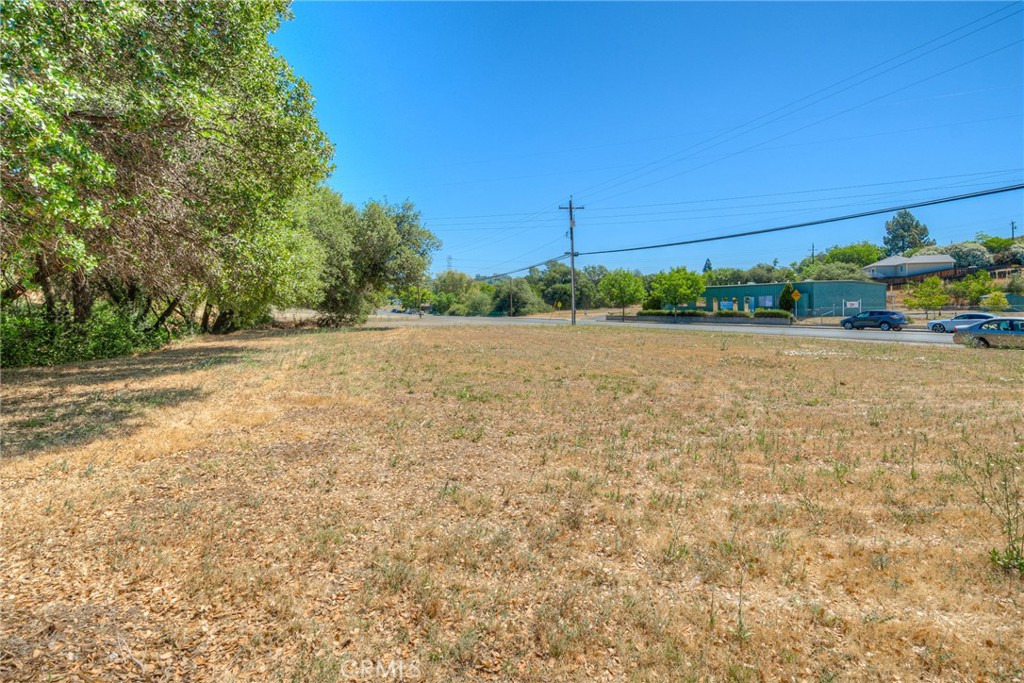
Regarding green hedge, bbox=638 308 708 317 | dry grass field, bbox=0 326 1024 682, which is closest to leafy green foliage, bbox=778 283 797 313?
green hedge, bbox=638 308 708 317

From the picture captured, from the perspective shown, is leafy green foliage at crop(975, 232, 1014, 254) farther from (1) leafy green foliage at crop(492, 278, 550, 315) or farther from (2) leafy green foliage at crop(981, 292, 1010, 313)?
(1) leafy green foliage at crop(492, 278, 550, 315)

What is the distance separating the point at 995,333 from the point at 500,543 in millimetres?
26010

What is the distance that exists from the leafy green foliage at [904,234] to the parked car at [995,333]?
122184 mm

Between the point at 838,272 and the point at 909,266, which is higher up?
the point at 909,266

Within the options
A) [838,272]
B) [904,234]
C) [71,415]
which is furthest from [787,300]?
[904,234]

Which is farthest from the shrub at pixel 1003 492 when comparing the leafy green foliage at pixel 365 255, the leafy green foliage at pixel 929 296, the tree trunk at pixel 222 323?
the leafy green foliage at pixel 929 296

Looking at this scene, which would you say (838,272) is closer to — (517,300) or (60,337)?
(517,300)

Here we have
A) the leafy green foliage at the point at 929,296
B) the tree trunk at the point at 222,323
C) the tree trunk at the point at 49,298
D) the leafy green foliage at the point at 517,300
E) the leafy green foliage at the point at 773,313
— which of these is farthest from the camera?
the leafy green foliage at the point at 517,300

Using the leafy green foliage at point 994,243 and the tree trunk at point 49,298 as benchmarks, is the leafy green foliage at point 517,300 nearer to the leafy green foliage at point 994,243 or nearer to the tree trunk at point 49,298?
the tree trunk at point 49,298

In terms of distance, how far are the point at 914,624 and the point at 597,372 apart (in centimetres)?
970

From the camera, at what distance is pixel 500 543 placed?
3.86 m

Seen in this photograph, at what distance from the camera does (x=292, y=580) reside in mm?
3297

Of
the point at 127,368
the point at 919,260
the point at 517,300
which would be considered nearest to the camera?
the point at 127,368

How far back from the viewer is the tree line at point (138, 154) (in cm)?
489
